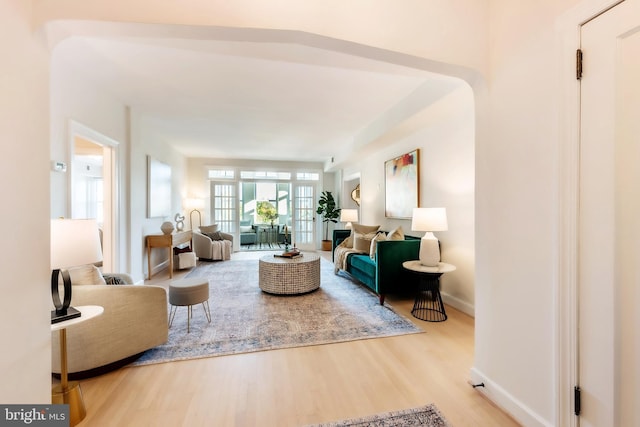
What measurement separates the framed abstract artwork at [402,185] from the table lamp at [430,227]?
114cm

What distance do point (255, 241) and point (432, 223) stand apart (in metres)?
7.34

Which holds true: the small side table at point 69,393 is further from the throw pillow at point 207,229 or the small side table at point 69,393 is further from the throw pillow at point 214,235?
the throw pillow at point 207,229

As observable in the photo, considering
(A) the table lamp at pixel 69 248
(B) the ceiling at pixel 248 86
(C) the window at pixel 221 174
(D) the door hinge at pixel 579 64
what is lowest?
(A) the table lamp at pixel 69 248

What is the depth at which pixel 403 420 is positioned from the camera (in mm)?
1521

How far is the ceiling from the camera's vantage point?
2.28m

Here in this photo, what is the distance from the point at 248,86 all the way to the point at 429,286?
10.3 ft

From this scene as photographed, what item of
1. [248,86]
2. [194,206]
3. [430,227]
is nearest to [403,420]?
[430,227]

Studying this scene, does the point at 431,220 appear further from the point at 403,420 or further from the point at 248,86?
the point at 248,86

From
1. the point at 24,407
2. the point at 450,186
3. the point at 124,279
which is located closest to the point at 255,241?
the point at 124,279

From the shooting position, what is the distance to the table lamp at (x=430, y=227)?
9.58 feet

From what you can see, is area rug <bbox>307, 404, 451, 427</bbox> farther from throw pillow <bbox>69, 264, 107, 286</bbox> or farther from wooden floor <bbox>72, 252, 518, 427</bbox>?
throw pillow <bbox>69, 264, 107, 286</bbox>

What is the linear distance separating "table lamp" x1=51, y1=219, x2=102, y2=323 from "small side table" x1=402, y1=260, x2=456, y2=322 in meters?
2.71

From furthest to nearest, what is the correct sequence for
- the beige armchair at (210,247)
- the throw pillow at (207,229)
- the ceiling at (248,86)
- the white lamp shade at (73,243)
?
the throw pillow at (207,229)
the beige armchair at (210,247)
the ceiling at (248,86)
the white lamp shade at (73,243)

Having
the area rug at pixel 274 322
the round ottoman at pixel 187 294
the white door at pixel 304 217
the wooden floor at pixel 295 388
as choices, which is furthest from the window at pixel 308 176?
the wooden floor at pixel 295 388
